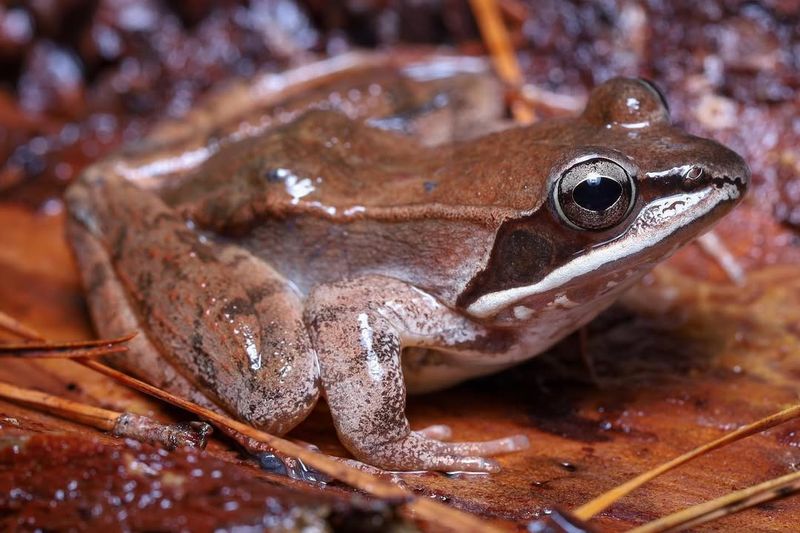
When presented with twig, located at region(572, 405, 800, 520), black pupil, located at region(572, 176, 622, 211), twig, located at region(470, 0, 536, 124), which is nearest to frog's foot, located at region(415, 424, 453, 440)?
twig, located at region(572, 405, 800, 520)

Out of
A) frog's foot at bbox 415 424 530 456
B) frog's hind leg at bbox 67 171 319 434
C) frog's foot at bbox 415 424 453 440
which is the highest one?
frog's hind leg at bbox 67 171 319 434

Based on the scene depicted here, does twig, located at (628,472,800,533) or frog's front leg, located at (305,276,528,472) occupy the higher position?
frog's front leg, located at (305,276,528,472)

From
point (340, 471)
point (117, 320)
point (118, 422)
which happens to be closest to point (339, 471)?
point (340, 471)

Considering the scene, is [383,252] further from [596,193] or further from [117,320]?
[117,320]

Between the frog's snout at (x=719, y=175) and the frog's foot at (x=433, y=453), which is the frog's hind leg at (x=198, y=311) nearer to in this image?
the frog's foot at (x=433, y=453)

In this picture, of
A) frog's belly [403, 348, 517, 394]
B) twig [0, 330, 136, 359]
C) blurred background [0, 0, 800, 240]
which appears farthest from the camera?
blurred background [0, 0, 800, 240]

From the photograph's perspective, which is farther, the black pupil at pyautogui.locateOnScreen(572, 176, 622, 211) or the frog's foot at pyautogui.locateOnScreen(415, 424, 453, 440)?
the frog's foot at pyautogui.locateOnScreen(415, 424, 453, 440)

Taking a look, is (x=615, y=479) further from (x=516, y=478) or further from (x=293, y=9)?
(x=293, y=9)

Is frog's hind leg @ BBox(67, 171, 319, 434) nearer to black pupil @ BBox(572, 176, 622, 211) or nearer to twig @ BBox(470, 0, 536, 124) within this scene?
black pupil @ BBox(572, 176, 622, 211)

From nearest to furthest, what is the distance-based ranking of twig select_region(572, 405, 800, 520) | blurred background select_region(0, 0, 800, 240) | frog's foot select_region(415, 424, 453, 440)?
twig select_region(572, 405, 800, 520)
frog's foot select_region(415, 424, 453, 440)
blurred background select_region(0, 0, 800, 240)
